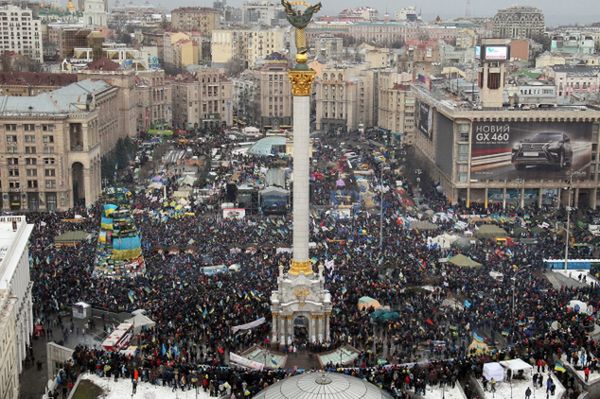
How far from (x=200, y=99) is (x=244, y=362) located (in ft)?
278

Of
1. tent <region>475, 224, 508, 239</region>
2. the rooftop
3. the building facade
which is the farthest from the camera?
the building facade

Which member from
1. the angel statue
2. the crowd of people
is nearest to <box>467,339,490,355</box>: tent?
the crowd of people

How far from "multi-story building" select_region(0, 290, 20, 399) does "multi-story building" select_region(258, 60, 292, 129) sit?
88647 mm

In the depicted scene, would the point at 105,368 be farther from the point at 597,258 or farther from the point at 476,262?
the point at 597,258

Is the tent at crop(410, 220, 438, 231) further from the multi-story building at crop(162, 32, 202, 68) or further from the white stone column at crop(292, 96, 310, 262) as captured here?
the multi-story building at crop(162, 32, 202, 68)

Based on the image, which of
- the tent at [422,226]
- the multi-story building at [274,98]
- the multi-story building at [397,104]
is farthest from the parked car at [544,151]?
the multi-story building at [274,98]

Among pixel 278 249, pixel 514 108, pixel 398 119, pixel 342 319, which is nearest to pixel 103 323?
pixel 342 319

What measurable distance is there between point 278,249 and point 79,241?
39.2ft

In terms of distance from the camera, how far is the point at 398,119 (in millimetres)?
107812

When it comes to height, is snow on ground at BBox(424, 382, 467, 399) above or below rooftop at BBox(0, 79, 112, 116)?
below

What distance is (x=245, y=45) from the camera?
17525cm

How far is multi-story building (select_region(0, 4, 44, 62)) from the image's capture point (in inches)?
6083

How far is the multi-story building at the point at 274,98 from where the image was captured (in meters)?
121

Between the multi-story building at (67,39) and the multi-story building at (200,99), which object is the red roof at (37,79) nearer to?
the multi-story building at (200,99)
